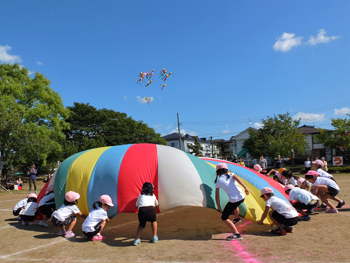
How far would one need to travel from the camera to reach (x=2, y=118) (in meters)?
16.9

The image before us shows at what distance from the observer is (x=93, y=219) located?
476cm

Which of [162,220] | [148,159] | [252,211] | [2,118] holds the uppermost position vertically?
[2,118]

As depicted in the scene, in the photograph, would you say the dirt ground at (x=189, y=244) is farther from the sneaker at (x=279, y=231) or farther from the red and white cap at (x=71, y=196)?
the red and white cap at (x=71, y=196)

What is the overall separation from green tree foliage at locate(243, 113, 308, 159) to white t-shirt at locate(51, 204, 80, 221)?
29.2 metres

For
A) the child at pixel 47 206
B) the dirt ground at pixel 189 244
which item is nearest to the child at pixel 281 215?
the dirt ground at pixel 189 244

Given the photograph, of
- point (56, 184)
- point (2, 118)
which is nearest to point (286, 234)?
point (56, 184)

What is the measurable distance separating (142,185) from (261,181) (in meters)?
2.79

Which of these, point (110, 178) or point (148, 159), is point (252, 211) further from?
point (110, 178)

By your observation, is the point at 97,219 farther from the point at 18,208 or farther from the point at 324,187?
the point at 324,187

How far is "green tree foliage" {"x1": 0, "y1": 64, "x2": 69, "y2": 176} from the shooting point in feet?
58.3

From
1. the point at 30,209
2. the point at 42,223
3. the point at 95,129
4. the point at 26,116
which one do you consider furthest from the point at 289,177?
the point at 95,129

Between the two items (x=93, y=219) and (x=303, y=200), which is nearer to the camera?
(x=93, y=219)

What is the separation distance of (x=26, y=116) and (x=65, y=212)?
1938 centimetres

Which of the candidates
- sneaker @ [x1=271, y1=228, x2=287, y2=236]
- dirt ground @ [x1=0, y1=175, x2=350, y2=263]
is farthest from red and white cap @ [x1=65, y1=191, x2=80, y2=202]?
sneaker @ [x1=271, y1=228, x2=287, y2=236]
